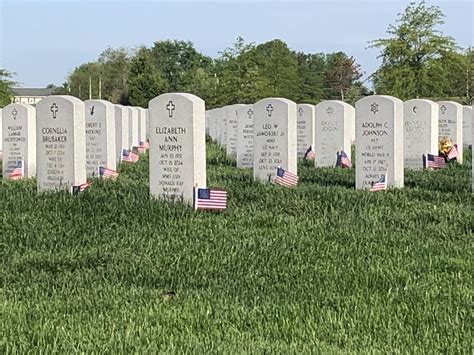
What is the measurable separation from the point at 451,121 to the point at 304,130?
3425 millimetres

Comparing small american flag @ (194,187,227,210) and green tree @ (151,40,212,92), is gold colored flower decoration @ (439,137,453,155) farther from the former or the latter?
green tree @ (151,40,212,92)

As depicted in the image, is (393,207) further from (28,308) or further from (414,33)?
(414,33)

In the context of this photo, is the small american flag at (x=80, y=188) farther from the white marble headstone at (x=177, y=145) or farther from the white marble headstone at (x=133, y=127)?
the white marble headstone at (x=133, y=127)

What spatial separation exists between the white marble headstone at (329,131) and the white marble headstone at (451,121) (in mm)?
2936

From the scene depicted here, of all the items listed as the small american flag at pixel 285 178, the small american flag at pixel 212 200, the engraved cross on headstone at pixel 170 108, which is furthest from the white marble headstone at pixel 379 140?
the small american flag at pixel 212 200

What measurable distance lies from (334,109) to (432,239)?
8.38 meters

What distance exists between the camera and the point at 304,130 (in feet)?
58.5

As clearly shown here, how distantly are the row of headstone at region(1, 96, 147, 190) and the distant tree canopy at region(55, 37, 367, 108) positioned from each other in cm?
2493

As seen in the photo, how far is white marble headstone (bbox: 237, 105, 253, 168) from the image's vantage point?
1591 cm

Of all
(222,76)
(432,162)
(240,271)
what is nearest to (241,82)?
(222,76)

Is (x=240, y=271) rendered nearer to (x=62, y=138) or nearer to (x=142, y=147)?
(x=62, y=138)

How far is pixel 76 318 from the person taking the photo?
17.0 ft

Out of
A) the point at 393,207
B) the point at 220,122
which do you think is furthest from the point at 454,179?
the point at 220,122

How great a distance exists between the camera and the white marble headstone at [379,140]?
12.0 m
